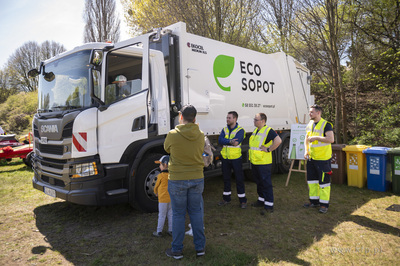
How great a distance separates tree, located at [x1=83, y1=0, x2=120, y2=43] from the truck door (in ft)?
45.8

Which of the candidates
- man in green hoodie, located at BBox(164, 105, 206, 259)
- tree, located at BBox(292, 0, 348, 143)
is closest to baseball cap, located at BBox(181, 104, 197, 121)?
man in green hoodie, located at BBox(164, 105, 206, 259)

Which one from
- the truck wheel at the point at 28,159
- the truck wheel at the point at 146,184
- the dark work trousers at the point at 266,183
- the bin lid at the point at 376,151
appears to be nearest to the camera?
the truck wheel at the point at 146,184

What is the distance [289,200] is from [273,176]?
2.03 m

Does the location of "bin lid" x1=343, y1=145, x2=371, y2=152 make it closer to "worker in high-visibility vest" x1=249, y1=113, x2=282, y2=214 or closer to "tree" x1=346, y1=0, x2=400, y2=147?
"worker in high-visibility vest" x1=249, y1=113, x2=282, y2=214

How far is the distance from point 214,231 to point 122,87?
249 centimetres

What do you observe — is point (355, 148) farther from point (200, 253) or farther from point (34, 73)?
point (34, 73)

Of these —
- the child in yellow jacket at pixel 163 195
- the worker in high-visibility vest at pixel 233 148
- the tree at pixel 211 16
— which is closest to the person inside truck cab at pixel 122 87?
the child in yellow jacket at pixel 163 195

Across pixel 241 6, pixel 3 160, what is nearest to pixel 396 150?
pixel 241 6

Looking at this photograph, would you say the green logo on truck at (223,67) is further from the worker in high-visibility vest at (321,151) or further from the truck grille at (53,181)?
the truck grille at (53,181)

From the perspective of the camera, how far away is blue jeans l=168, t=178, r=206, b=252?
3014 mm

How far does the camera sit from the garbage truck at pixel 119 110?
12.9ft

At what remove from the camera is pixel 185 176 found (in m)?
2.99

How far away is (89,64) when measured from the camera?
12.9ft

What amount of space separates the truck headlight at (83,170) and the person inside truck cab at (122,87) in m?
1.10
